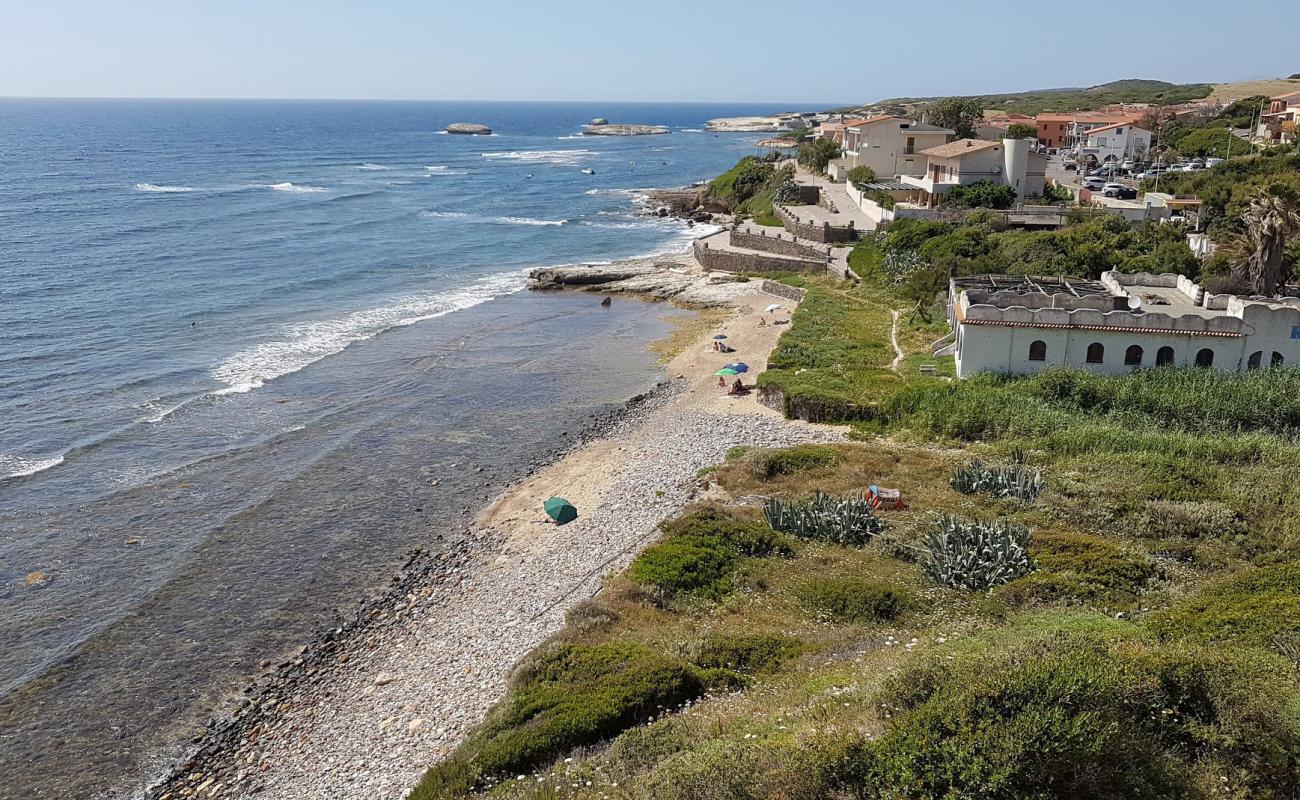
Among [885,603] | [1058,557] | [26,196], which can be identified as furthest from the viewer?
[26,196]

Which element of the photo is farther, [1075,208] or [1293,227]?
[1075,208]

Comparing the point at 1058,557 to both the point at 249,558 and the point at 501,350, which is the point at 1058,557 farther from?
the point at 501,350

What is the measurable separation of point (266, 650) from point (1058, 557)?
17747 mm

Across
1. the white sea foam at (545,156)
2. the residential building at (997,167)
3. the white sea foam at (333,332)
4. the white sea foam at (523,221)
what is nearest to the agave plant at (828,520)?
the white sea foam at (333,332)

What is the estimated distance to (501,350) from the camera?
152 ft

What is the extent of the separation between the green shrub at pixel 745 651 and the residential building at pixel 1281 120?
71543mm

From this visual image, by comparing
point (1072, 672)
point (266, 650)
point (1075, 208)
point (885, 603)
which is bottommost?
point (266, 650)

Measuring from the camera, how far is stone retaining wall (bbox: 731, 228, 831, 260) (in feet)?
194

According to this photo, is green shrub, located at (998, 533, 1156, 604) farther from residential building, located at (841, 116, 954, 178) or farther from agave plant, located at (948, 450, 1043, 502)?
residential building, located at (841, 116, 954, 178)

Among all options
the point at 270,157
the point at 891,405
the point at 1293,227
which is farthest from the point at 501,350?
the point at 270,157

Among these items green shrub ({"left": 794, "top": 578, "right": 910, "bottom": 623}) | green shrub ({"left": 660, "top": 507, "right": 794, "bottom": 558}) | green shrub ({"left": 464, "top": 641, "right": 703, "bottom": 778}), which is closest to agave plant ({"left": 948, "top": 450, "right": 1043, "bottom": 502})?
green shrub ({"left": 660, "top": 507, "right": 794, "bottom": 558})

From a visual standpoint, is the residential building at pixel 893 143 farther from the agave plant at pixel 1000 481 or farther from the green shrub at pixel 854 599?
the green shrub at pixel 854 599

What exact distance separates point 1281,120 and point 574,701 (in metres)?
92.3

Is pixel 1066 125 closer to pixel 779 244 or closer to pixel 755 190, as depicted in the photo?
pixel 755 190
